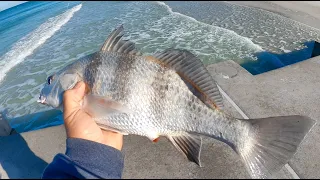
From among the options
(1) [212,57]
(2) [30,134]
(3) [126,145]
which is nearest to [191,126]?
(3) [126,145]

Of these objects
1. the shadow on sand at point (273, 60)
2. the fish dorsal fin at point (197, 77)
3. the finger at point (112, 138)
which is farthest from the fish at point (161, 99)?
the shadow on sand at point (273, 60)

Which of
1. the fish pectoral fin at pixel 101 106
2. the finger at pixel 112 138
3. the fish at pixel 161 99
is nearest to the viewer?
the fish at pixel 161 99

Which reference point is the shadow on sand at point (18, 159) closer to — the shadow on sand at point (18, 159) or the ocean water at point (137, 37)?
the shadow on sand at point (18, 159)

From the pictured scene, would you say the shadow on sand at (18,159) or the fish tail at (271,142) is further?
the shadow on sand at (18,159)

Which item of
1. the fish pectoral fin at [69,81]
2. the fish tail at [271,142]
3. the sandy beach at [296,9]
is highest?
the fish pectoral fin at [69,81]

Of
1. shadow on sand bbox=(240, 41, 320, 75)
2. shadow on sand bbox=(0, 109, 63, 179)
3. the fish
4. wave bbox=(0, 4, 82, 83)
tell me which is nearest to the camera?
Result: the fish

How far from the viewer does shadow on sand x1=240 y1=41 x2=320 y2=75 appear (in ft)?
20.4

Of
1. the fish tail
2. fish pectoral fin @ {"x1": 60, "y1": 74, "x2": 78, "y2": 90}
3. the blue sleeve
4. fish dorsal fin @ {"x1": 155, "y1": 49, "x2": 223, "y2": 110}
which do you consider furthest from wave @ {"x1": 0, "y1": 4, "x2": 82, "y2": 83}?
the fish tail

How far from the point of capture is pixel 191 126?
2.29 m

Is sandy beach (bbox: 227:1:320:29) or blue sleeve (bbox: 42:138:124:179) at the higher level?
blue sleeve (bbox: 42:138:124:179)

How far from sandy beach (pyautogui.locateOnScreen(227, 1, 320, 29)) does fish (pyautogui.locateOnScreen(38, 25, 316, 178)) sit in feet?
25.7

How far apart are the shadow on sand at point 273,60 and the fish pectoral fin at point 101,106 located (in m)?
4.49

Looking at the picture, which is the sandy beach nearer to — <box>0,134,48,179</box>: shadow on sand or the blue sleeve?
the blue sleeve

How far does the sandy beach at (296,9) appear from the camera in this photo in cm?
922
